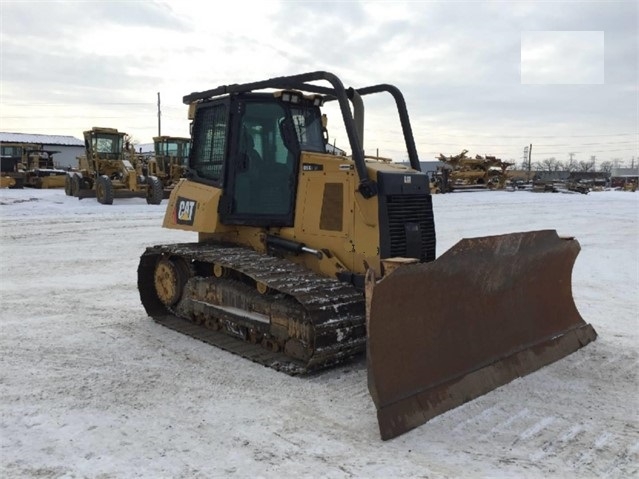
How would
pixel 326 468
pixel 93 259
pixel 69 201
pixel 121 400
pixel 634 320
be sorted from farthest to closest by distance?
pixel 69 201 → pixel 93 259 → pixel 634 320 → pixel 121 400 → pixel 326 468

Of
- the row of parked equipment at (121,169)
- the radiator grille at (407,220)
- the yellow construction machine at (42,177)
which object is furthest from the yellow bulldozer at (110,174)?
the radiator grille at (407,220)

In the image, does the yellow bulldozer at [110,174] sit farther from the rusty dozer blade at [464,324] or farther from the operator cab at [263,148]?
the rusty dozer blade at [464,324]

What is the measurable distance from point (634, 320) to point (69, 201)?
21.1 m

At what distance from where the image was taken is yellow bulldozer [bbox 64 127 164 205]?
2252 centimetres

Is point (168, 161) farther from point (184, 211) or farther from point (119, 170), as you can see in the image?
point (184, 211)

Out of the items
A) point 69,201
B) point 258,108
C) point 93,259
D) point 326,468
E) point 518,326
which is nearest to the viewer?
point 326,468

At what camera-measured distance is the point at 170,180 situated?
2581 centimetres

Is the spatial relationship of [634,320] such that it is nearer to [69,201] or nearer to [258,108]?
[258,108]

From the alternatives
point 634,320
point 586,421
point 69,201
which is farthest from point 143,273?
point 69,201

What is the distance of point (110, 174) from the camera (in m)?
24.1

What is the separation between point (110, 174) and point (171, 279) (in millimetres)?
19457

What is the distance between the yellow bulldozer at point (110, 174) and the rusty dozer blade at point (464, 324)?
63.1 ft

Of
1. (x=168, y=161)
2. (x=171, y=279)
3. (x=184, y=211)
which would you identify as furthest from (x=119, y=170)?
(x=171, y=279)

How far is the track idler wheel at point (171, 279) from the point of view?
6.25 m
